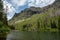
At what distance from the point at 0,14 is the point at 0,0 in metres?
9.70

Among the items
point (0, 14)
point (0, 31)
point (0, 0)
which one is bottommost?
point (0, 31)

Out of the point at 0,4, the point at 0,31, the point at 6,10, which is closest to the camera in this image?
the point at 0,31

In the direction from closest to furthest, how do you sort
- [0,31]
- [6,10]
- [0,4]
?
[0,31] → [0,4] → [6,10]

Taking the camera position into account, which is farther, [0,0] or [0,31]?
[0,0]

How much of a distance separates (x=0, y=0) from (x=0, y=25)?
1841cm

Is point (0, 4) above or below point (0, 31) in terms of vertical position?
above

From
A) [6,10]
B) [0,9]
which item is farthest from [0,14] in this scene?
[6,10]

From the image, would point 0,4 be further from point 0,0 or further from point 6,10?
point 6,10

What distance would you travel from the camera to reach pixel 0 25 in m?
86.0

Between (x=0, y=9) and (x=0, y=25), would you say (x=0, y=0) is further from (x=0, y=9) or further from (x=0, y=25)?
(x=0, y=25)

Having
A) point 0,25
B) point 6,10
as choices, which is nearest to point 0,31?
point 0,25

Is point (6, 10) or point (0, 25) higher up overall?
point (6, 10)

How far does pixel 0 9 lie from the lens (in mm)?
99125

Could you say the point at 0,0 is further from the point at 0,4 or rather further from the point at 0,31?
the point at 0,31
